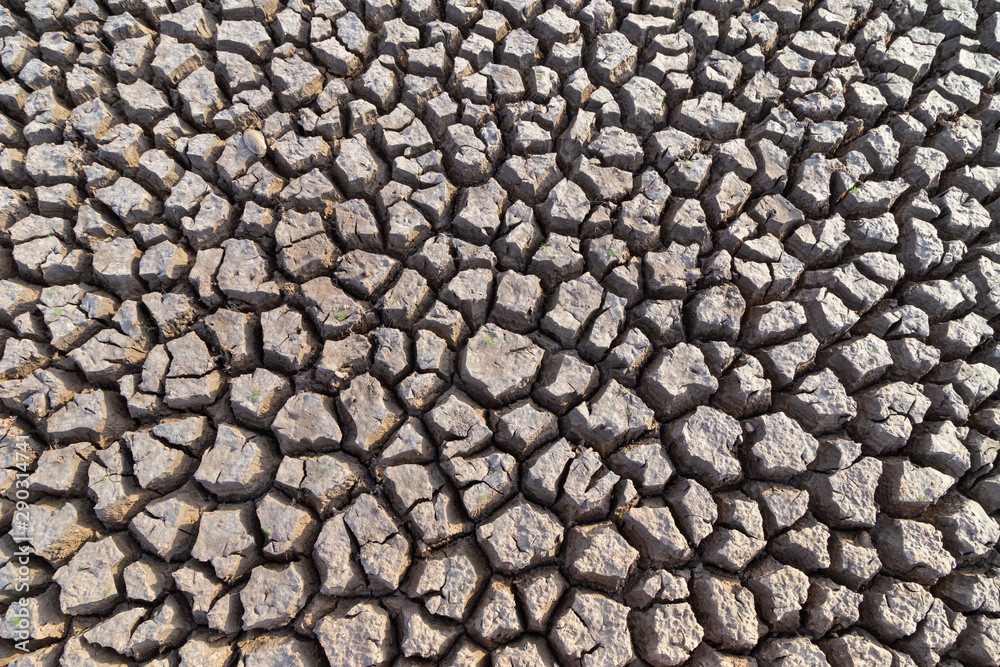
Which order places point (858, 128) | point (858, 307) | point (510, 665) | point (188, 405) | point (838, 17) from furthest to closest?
1. point (838, 17)
2. point (858, 128)
3. point (858, 307)
4. point (188, 405)
5. point (510, 665)

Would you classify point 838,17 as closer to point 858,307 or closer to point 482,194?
point 858,307

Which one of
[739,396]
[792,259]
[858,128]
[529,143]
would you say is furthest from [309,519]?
[858,128]

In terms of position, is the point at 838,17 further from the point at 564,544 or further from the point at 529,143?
the point at 564,544

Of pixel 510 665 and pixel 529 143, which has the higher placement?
pixel 529 143

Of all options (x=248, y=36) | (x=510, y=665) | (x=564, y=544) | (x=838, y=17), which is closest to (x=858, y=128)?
(x=838, y=17)

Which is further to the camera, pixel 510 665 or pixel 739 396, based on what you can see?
pixel 739 396

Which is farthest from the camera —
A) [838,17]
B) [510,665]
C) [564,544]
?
[838,17]

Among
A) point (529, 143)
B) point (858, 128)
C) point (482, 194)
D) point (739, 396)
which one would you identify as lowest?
point (739, 396)
